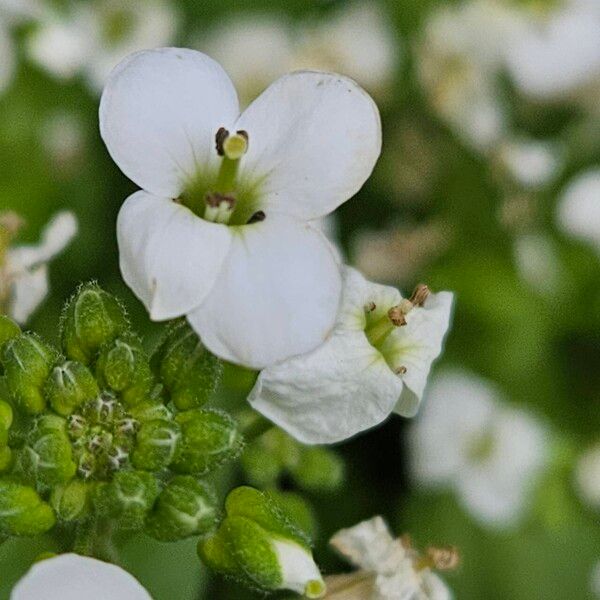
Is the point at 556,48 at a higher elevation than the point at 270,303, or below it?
below

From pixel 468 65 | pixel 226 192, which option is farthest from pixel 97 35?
pixel 226 192

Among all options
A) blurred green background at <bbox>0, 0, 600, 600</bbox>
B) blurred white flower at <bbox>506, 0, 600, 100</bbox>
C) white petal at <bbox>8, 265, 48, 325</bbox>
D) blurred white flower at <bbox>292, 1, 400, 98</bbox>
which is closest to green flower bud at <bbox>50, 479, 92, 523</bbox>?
white petal at <bbox>8, 265, 48, 325</bbox>

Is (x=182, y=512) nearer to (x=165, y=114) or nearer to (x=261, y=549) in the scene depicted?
(x=261, y=549)

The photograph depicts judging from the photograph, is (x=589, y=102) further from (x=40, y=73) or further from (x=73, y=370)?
(x=73, y=370)

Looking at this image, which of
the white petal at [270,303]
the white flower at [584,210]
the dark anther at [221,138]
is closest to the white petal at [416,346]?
the white petal at [270,303]

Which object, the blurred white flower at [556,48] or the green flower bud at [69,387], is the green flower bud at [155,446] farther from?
the blurred white flower at [556,48]
